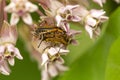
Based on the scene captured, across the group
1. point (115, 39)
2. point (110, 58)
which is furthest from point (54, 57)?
point (115, 39)

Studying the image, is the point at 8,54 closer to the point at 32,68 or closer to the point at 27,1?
the point at 27,1

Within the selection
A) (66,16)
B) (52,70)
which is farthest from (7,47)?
(52,70)

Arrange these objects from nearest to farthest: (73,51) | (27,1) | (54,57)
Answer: (27,1)
(54,57)
(73,51)

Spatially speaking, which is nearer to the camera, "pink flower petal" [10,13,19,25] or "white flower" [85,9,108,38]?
"pink flower petal" [10,13,19,25]

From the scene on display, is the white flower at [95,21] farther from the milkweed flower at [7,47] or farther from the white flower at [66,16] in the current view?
the milkweed flower at [7,47]

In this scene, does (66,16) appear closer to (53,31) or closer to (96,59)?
(53,31)

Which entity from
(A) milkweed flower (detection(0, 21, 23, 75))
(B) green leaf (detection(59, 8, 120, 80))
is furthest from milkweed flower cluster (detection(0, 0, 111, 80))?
(B) green leaf (detection(59, 8, 120, 80))

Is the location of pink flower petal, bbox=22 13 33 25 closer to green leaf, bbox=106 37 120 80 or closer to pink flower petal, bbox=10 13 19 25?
pink flower petal, bbox=10 13 19 25
